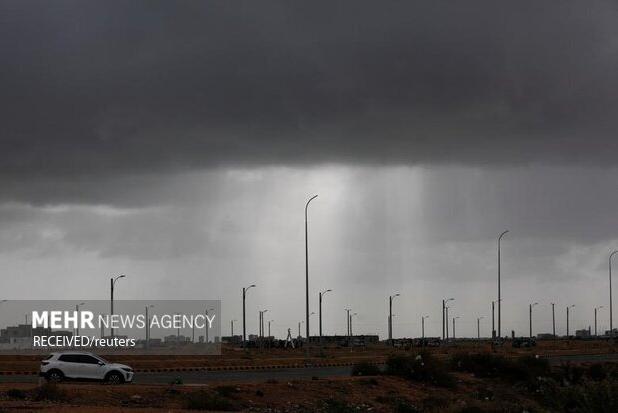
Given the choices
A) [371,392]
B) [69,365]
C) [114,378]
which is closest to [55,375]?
[69,365]

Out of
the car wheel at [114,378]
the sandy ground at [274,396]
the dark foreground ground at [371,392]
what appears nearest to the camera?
the dark foreground ground at [371,392]

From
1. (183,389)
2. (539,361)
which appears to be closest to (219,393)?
(183,389)

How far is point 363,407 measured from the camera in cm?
4409

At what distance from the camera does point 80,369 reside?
49.5 metres

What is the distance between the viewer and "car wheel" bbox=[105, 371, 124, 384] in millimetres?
48844

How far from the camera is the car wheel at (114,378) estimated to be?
160 ft

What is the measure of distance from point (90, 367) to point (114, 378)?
1.47m

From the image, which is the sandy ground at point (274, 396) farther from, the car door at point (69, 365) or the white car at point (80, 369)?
the car door at point (69, 365)

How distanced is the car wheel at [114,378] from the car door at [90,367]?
0.49 meters

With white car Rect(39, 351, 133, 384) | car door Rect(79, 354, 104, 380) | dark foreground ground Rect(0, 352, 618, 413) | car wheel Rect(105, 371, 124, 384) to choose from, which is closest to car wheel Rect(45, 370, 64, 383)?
white car Rect(39, 351, 133, 384)

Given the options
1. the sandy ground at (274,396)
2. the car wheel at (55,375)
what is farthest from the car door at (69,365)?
the sandy ground at (274,396)

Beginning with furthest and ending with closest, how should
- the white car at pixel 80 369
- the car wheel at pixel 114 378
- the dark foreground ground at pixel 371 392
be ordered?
the white car at pixel 80 369, the car wheel at pixel 114 378, the dark foreground ground at pixel 371 392

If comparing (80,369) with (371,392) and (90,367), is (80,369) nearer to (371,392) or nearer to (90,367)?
(90,367)

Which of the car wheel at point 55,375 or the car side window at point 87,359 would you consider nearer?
the car wheel at point 55,375
